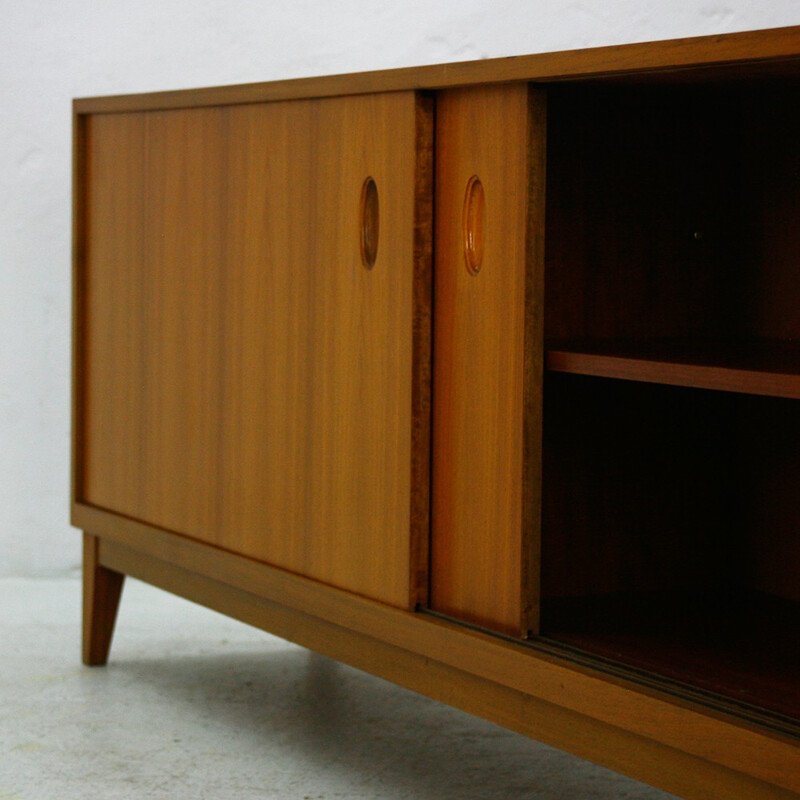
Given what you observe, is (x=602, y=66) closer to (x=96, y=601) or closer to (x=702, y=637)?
(x=702, y=637)

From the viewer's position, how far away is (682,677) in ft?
4.83

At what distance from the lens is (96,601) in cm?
255

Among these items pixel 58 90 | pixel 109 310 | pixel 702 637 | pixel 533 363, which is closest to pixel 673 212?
pixel 533 363

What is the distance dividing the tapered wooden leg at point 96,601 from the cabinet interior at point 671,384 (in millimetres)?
1023

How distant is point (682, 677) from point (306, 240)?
2.59ft

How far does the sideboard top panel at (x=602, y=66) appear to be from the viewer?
128cm

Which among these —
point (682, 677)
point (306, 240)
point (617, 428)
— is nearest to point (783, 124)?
point (617, 428)

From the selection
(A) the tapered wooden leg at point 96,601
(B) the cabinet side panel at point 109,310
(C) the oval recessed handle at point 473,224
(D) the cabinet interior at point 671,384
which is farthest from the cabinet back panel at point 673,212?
(A) the tapered wooden leg at point 96,601

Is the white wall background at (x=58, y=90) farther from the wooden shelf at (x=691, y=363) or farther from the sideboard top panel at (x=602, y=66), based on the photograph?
the wooden shelf at (x=691, y=363)

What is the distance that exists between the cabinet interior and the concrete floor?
14.5 inches

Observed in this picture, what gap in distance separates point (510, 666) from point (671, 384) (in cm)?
38

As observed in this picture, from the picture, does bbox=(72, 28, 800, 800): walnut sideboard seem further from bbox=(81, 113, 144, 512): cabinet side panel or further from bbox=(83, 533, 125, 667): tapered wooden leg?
bbox=(83, 533, 125, 667): tapered wooden leg

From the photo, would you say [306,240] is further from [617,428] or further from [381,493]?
[617,428]

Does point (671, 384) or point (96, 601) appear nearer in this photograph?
point (671, 384)
